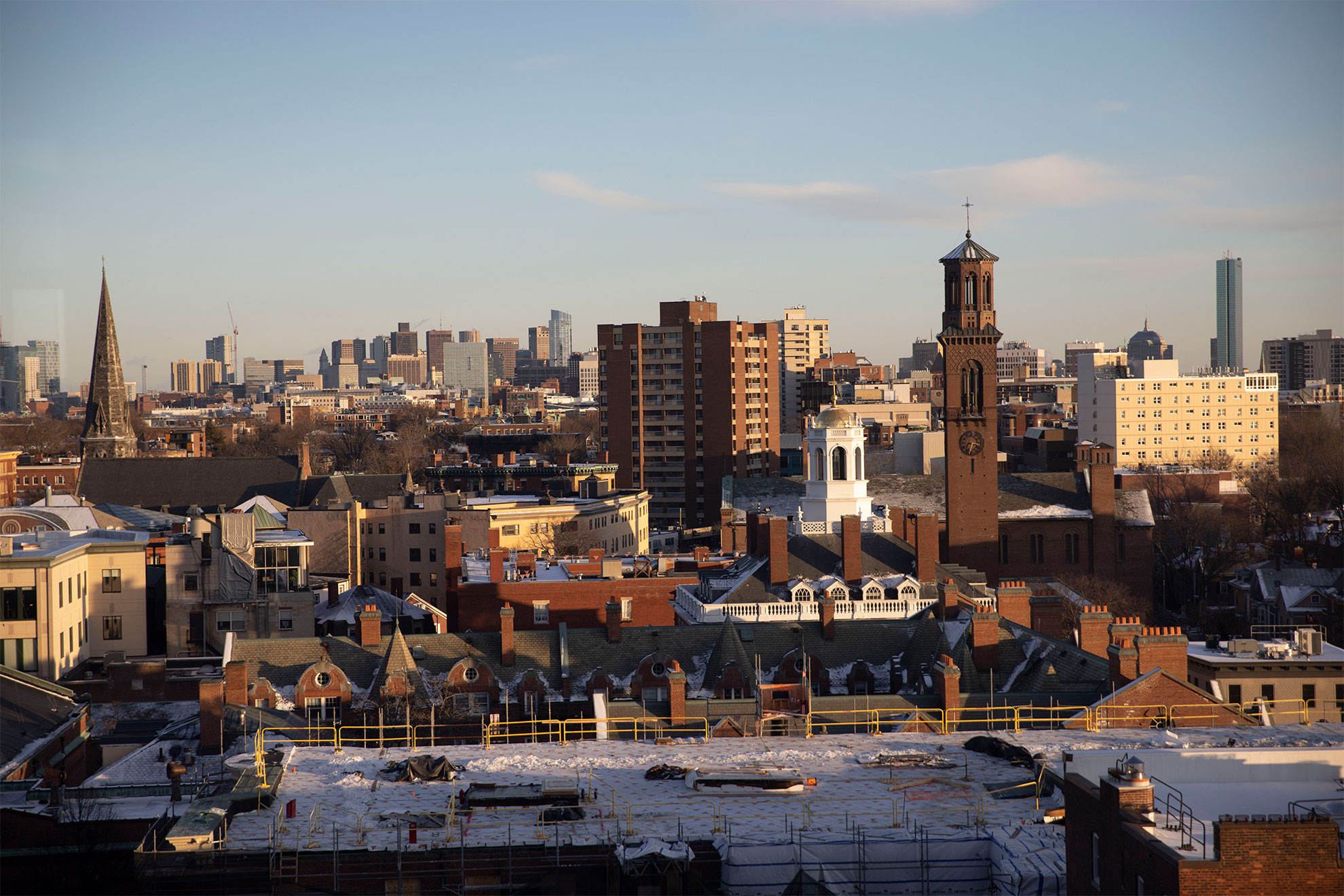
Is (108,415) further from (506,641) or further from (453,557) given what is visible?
(506,641)

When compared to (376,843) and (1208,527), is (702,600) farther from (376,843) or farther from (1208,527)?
(1208,527)

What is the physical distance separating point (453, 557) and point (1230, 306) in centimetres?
10684

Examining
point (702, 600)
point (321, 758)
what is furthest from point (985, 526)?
point (321, 758)

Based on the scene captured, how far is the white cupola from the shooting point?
68000mm

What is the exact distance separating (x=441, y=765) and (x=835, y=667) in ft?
70.3

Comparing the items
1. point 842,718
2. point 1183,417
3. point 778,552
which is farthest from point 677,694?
point 1183,417

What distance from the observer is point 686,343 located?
13562 cm

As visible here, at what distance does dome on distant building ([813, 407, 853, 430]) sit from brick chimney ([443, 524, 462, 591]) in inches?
690

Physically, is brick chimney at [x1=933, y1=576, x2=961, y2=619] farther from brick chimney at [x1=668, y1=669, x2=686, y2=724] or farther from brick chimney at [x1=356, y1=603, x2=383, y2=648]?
brick chimney at [x1=356, y1=603, x2=383, y2=648]

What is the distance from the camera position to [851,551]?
5784cm

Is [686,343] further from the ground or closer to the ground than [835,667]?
further from the ground

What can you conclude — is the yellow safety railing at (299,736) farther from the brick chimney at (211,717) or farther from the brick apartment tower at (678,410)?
the brick apartment tower at (678,410)

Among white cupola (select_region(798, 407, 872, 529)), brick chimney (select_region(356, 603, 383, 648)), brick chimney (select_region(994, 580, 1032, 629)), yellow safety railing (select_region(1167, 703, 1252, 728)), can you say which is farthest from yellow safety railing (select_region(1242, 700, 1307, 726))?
brick chimney (select_region(356, 603, 383, 648))

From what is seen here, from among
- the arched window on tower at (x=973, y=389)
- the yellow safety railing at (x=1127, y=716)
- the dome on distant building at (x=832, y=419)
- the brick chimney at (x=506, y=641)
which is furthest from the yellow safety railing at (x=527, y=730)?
the arched window on tower at (x=973, y=389)
